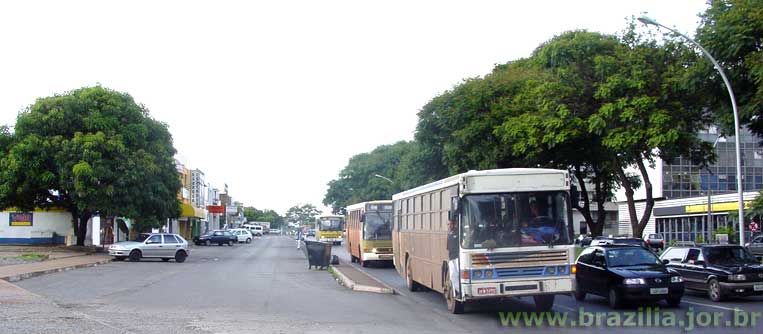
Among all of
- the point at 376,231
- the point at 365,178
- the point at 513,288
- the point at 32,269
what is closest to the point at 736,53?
the point at 513,288

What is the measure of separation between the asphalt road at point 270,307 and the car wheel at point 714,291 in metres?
0.23

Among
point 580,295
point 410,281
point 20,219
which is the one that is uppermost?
point 20,219

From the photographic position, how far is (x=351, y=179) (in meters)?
103

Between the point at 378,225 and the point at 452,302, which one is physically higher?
the point at 378,225

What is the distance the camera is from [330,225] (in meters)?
64.1

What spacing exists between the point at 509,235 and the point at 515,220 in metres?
0.33

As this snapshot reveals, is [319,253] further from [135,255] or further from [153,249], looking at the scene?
[135,255]

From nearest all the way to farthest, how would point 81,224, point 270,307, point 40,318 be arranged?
point 40,318
point 270,307
point 81,224

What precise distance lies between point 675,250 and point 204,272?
17.8 m

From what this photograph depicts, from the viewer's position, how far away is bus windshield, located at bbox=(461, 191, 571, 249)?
14.6 metres

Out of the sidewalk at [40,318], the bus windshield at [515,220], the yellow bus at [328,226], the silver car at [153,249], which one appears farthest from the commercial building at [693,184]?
the sidewalk at [40,318]

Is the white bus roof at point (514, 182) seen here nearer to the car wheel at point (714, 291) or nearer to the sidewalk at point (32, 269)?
the car wheel at point (714, 291)

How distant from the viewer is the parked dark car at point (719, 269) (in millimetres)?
17281

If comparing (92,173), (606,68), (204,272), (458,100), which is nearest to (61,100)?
(92,173)
